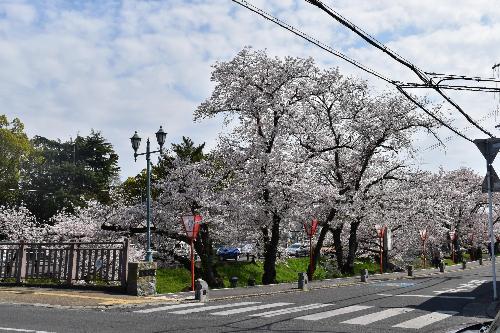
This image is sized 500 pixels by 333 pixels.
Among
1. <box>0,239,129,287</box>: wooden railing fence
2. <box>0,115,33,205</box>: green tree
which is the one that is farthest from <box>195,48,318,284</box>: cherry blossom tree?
<box>0,115,33,205</box>: green tree

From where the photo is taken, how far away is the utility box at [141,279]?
50.1 feet

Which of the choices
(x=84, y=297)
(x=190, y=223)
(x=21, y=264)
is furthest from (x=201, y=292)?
(x=21, y=264)

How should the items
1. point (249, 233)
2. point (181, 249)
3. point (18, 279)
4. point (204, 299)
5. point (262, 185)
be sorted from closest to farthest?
1. point (204, 299)
2. point (18, 279)
3. point (262, 185)
4. point (249, 233)
5. point (181, 249)

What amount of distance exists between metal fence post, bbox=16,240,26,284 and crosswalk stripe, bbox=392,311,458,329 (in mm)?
13960

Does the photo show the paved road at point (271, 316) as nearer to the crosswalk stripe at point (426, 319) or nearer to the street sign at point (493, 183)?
the crosswalk stripe at point (426, 319)

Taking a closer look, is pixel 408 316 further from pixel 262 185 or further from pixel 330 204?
pixel 330 204

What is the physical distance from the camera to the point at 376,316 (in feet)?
37.7

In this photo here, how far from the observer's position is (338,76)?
95.0 ft

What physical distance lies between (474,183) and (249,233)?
43169mm

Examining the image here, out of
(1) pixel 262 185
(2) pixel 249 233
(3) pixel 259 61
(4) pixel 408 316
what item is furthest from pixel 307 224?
(4) pixel 408 316

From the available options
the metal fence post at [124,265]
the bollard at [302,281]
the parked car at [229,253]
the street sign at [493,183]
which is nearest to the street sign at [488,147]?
the street sign at [493,183]

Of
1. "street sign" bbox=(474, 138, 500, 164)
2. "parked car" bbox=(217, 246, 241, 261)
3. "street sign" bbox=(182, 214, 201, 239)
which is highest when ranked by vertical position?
"street sign" bbox=(474, 138, 500, 164)

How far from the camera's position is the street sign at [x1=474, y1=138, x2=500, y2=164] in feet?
43.1

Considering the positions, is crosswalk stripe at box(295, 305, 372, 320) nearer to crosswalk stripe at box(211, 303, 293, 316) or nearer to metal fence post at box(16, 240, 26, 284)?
crosswalk stripe at box(211, 303, 293, 316)
